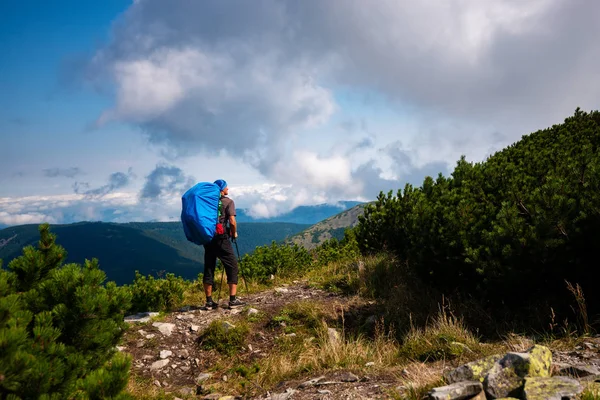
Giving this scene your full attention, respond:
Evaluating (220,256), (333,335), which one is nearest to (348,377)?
(333,335)

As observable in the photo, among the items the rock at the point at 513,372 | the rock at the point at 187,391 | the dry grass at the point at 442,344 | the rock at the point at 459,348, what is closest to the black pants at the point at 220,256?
the rock at the point at 187,391

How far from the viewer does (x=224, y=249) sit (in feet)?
27.9

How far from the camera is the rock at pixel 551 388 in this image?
3219 millimetres

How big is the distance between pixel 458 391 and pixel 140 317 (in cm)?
720

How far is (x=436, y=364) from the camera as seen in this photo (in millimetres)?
5051

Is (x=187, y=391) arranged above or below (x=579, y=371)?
below

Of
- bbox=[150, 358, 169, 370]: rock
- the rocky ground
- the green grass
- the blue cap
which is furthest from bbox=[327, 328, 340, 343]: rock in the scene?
the blue cap

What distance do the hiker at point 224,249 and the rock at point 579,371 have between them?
638cm

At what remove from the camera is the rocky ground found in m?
4.54

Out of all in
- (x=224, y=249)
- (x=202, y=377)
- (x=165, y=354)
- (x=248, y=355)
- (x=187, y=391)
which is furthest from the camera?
(x=224, y=249)

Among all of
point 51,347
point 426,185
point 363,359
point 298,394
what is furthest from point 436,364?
point 426,185

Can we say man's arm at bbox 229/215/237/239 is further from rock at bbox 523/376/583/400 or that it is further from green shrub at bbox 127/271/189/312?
rock at bbox 523/376/583/400

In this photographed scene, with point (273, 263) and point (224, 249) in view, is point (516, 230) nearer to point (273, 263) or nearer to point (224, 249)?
point (224, 249)

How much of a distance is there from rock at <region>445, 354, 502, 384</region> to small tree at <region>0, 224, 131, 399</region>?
3.28 metres
